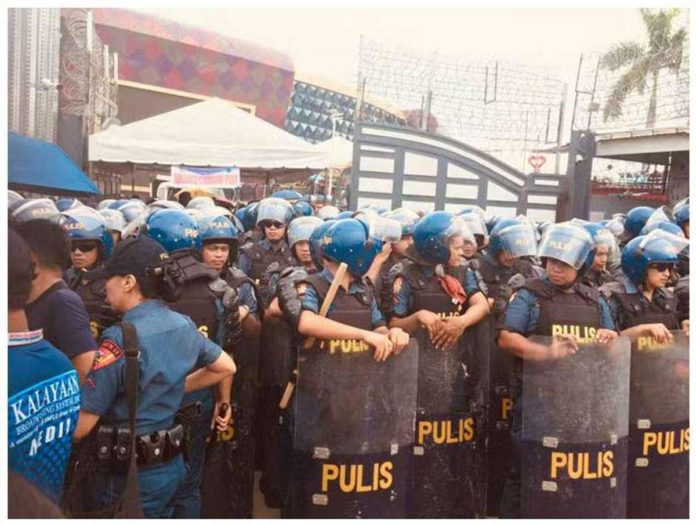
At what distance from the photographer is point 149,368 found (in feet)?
10.2

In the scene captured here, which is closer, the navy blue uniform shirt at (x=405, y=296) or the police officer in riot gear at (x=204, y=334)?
the police officer in riot gear at (x=204, y=334)

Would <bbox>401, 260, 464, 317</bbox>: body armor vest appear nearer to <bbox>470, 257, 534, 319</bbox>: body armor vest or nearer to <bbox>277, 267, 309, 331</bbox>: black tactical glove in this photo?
<bbox>277, 267, 309, 331</bbox>: black tactical glove

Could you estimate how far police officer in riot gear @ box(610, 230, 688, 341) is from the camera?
4.50 metres

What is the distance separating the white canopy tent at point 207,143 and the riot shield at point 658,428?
9.21 m

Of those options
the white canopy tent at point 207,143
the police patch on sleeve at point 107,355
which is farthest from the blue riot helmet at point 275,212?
the white canopy tent at point 207,143

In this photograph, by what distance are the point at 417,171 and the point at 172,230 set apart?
9.04 metres

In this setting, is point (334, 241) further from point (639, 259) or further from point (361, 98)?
point (361, 98)

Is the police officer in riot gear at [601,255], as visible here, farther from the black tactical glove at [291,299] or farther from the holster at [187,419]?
the holster at [187,419]

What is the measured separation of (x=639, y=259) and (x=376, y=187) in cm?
852

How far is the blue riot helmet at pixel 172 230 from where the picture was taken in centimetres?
453

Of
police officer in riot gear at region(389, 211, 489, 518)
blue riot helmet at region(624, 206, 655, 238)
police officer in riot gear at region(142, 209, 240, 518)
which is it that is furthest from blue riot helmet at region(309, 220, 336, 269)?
blue riot helmet at region(624, 206, 655, 238)

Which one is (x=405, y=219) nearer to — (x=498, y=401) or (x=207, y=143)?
(x=498, y=401)

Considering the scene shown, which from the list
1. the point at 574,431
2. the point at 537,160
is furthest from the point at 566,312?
the point at 537,160

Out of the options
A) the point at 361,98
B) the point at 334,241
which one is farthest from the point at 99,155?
the point at 334,241
